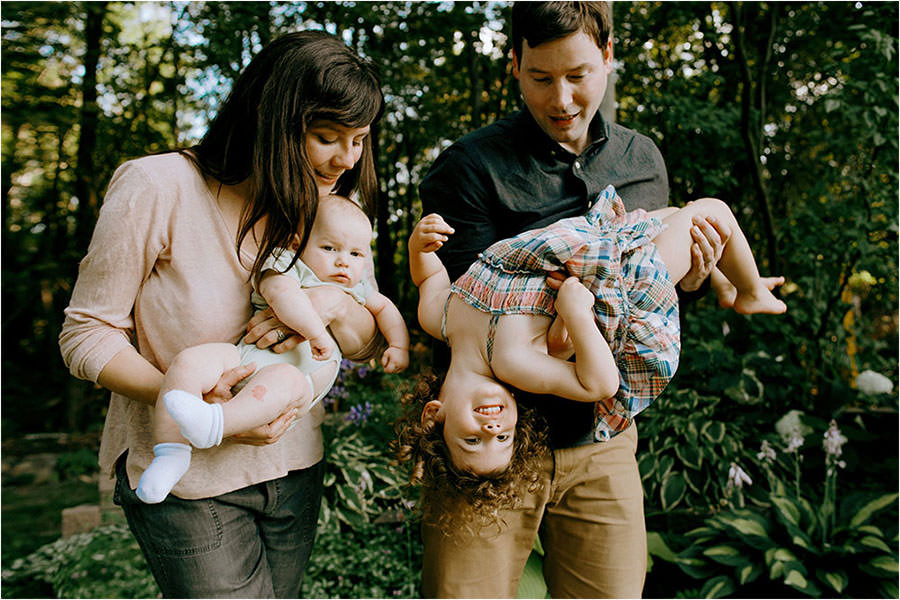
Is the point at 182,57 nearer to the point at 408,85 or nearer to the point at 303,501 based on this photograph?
the point at 408,85

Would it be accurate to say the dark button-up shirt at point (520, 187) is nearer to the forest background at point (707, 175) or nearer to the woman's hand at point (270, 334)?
the woman's hand at point (270, 334)

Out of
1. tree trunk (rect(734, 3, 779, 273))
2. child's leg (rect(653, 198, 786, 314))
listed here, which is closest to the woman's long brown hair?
child's leg (rect(653, 198, 786, 314))

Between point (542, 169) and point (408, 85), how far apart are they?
10.3ft

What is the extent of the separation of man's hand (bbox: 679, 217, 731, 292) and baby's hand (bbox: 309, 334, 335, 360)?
3.16 ft

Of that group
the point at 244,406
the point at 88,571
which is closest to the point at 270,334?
the point at 244,406

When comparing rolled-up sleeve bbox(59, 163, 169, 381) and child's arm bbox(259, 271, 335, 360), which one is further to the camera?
child's arm bbox(259, 271, 335, 360)

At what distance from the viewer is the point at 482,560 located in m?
1.75

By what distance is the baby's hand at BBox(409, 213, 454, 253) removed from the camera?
5.16 ft

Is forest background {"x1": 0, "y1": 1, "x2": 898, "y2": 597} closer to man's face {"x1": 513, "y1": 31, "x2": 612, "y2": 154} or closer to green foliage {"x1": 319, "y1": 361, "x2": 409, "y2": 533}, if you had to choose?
green foliage {"x1": 319, "y1": 361, "x2": 409, "y2": 533}

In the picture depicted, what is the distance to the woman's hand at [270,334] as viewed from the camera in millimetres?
1518

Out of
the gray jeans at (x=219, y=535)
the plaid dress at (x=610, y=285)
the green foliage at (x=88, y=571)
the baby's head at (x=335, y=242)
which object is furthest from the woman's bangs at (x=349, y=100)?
the green foliage at (x=88, y=571)

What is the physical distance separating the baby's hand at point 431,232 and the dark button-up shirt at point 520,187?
16cm

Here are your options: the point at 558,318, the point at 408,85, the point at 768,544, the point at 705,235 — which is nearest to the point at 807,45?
the point at 408,85

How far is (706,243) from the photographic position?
1.70m
